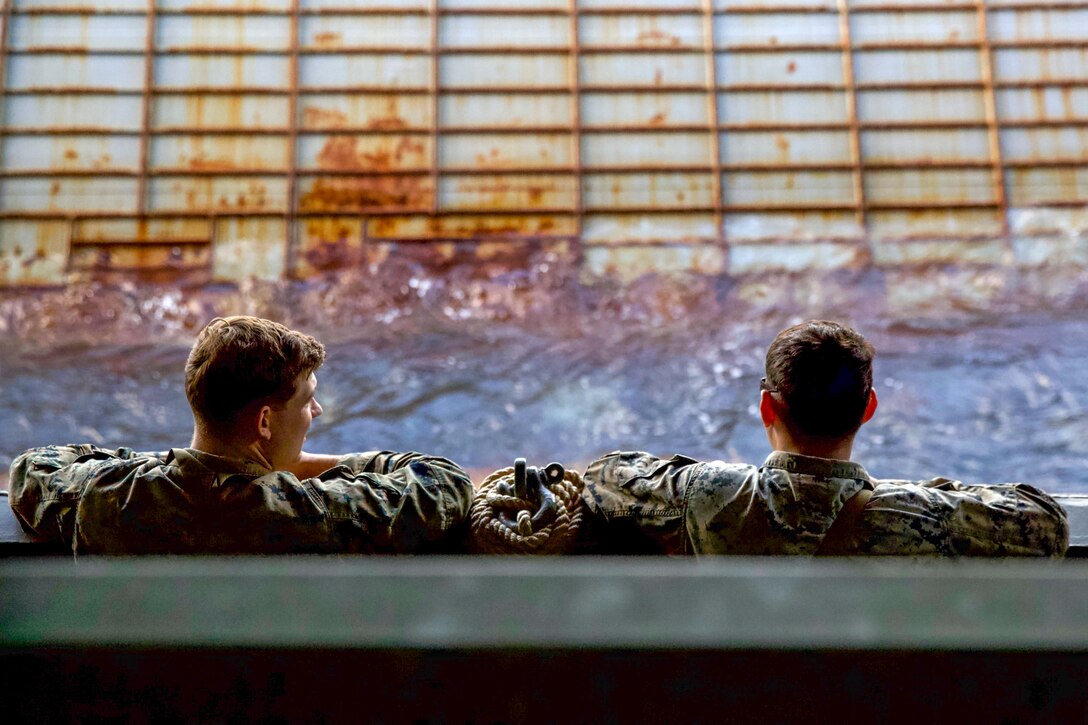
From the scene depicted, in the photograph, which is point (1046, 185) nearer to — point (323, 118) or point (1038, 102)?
point (1038, 102)

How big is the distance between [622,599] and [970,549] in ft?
3.19

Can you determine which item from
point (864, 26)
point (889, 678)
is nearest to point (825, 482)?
point (889, 678)

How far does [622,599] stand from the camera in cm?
41

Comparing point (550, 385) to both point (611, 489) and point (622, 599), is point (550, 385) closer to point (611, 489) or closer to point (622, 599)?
point (611, 489)

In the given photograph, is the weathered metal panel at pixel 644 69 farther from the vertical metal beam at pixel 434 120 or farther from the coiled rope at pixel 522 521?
the coiled rope at pixel 522 521

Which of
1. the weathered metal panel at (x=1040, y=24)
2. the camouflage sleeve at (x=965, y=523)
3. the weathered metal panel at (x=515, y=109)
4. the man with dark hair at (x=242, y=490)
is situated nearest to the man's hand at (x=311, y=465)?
the man with dark hair at (x=242, y=490)

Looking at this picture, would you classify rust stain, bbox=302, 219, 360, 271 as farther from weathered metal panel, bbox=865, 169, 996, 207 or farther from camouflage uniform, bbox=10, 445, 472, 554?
camouflage uniform, bbox=10, 445, 472, 554

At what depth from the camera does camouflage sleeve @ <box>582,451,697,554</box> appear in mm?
1247

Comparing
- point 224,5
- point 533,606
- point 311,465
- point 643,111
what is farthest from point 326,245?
point 533,606

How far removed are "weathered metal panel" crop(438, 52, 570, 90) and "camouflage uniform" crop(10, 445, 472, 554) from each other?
25.5ft

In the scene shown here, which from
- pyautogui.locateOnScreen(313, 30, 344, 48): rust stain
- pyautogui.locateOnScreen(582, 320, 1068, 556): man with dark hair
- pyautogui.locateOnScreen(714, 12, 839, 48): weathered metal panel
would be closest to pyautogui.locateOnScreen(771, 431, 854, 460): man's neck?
pyautogui.locateOnScreen(582, 320, 1068, 556): man with dark hair

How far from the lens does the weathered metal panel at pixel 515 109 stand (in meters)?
8.44

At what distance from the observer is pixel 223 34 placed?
27.4ft

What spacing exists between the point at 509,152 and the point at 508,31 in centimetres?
122
